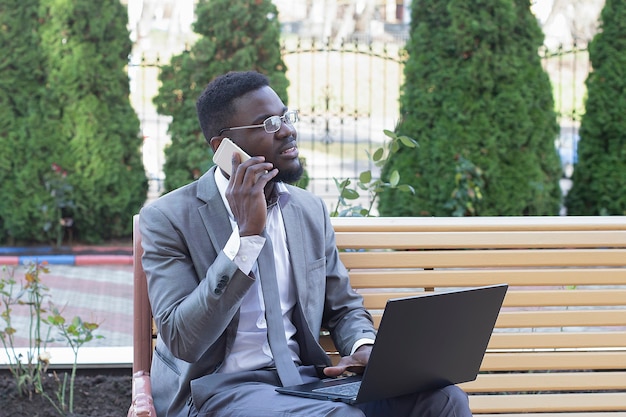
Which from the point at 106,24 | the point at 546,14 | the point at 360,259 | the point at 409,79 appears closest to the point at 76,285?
the point at 106,24

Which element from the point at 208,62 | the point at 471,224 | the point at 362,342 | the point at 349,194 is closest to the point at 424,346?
the point at 362,342

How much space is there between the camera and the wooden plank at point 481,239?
135 inches

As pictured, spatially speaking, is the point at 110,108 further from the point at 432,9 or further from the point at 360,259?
the point at 360,259

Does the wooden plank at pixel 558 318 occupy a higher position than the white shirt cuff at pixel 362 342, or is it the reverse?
the white shirt cuff at pixel 362 342

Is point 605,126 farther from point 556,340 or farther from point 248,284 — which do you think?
point 248,284

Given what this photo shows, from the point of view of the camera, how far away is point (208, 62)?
10.3 metres

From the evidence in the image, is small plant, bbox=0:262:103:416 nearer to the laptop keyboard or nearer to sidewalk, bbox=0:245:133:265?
the laptop keyboard

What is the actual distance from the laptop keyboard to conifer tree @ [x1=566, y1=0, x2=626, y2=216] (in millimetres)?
8129

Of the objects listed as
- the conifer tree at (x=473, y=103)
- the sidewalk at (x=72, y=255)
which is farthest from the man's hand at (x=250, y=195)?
the sidewalk at (x=72, y=255)

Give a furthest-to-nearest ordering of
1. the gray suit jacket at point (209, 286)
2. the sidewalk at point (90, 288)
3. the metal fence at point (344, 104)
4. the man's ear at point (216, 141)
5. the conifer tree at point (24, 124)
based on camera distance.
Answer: the metal fence at point (344, 104) < the conifer tree at point (24, 124) < the sidewalk at point (90, 288) < the man's ear at point (216, 141) < the gray suit jacket at point (209, 286)

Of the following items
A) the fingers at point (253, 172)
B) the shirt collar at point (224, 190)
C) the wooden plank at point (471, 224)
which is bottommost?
the wooden plank at point (471, 224)

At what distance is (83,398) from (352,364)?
1824 millimetres

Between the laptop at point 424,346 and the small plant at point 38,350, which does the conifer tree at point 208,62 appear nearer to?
the small plant at point 38,350

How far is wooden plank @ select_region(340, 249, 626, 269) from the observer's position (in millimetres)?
3465
